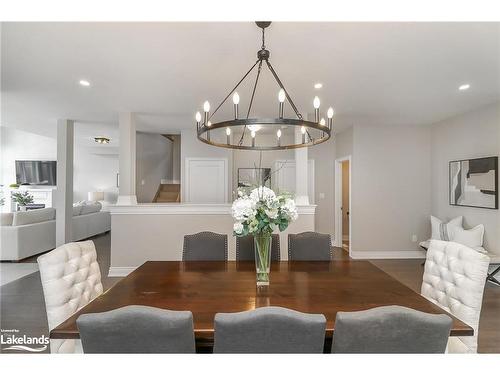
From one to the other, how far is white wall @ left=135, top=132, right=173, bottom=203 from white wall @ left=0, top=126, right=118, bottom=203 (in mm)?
2422

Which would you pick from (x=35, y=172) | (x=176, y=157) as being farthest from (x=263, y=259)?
(x=35, y=172)

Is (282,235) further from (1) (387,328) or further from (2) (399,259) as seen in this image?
(1) (387,328)

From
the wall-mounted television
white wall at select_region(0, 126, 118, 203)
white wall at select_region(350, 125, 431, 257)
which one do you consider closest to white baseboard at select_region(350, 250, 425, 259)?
white wall at select_region(350, 125, 431, 257)

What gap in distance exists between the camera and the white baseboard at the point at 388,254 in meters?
5.01

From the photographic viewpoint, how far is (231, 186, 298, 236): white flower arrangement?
1680 millimetres

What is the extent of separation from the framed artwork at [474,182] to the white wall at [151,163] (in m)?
6.50

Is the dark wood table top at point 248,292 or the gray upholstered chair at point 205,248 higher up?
the gray upholstered chair at point 205,248

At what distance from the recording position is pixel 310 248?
2.49 metres

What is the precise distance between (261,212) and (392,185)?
4.30m

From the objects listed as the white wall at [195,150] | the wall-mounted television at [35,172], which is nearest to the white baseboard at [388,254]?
the white wall at [195,150]

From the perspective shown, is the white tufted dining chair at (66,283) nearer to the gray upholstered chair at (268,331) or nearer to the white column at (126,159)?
the gray upholstered chair at (268,331)

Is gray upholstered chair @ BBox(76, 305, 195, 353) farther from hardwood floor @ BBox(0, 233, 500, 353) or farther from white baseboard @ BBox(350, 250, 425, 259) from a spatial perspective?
white baseboard @ BBox(350, 250, 425, 259)

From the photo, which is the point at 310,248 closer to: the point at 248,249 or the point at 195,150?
the point at 248,249
